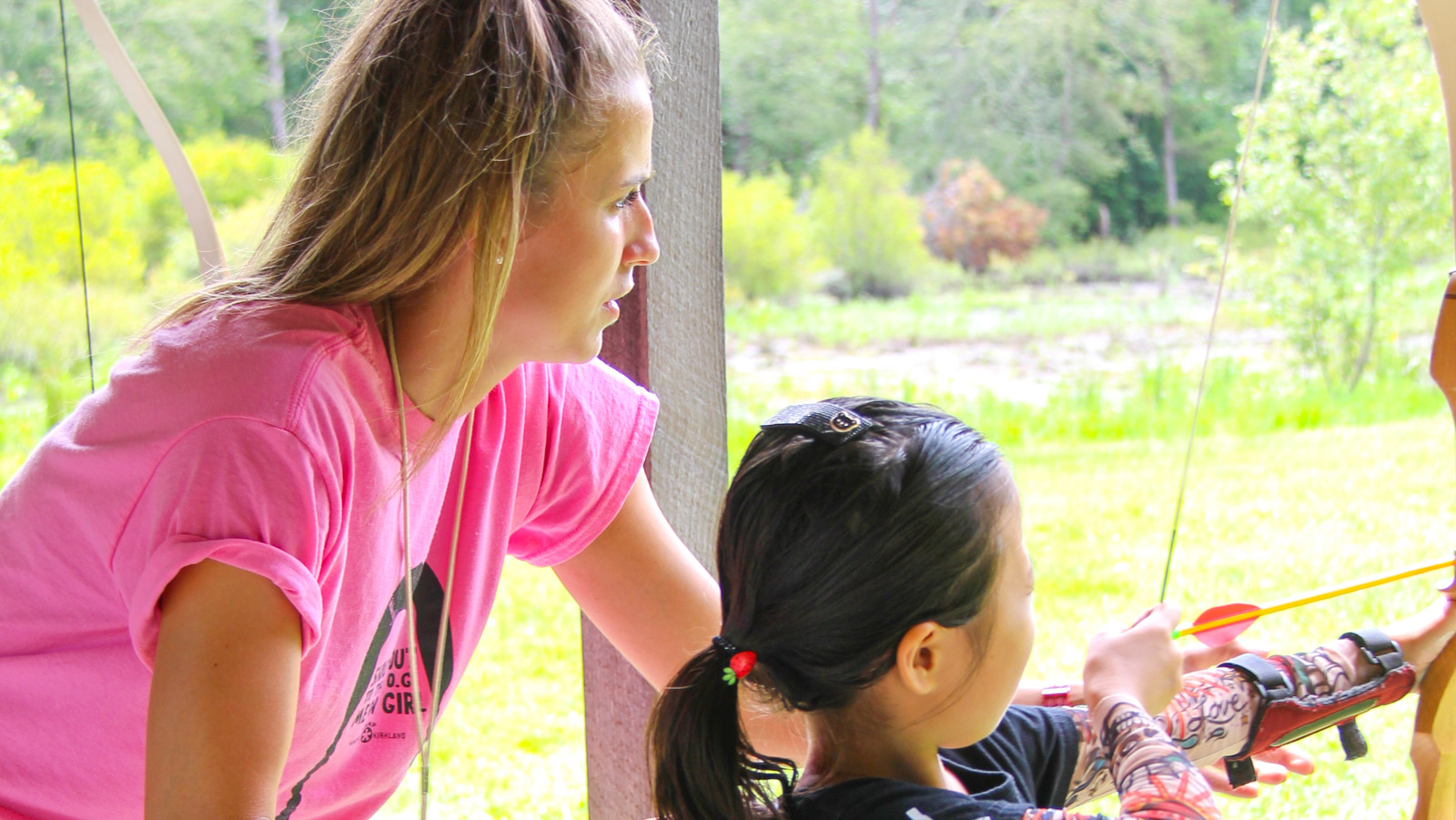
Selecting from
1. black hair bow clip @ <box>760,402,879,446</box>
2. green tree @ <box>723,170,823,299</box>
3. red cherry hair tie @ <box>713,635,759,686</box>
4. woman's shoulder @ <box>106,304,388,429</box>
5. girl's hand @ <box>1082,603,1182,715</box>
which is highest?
woman's shoulder @ <box>106,304,388,429</box>

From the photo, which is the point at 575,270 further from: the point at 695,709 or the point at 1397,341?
the point at 1397,341

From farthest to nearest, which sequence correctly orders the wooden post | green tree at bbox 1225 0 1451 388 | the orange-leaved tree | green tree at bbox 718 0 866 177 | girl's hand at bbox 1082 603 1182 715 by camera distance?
green tree at bbox 718 0 866 177, the orange-leaved tree, green tree at bbox 1225 0 1451 388, the wooden post, girl's hand at bbox 1082 603 1182 715

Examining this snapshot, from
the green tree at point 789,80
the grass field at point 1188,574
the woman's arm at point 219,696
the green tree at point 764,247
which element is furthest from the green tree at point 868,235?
the woman's arm at point 219,696

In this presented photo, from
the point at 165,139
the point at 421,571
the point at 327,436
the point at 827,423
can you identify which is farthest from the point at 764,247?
the point at 327,436

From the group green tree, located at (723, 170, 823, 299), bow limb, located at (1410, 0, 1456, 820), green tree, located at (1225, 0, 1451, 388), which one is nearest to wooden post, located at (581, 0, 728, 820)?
bow limb, located at (1410, 0, 1456, 820)

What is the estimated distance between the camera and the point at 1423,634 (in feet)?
3.84

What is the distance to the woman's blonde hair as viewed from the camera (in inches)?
34.1

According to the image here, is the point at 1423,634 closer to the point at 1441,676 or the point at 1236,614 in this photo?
the point at 1441,676

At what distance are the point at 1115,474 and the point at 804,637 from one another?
4.07 metres

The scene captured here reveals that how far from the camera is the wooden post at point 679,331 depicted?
1.27 m

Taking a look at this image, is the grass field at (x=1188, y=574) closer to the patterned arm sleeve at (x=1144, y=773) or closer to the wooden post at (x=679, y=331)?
the wooden post at (x=679, y=331)

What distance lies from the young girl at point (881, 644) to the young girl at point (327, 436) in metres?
0.20

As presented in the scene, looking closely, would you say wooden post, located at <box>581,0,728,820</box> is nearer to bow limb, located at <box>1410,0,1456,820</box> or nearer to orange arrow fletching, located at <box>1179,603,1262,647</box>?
orange arrow fletching, located at <box>1179,603,1262,647</box>

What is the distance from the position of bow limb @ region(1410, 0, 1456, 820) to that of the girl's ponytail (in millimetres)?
654
